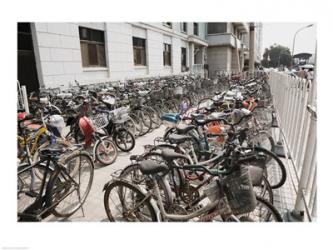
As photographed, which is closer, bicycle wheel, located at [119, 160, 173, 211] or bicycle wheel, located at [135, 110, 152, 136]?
bicycle wheel, located at [119, 160, 173, 211]

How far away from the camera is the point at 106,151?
404 cm

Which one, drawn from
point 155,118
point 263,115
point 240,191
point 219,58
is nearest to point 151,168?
point 240,191

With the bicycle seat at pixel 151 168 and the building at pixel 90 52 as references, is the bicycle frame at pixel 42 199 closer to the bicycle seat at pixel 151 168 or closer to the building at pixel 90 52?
the bicycle seat at pixel 151 168

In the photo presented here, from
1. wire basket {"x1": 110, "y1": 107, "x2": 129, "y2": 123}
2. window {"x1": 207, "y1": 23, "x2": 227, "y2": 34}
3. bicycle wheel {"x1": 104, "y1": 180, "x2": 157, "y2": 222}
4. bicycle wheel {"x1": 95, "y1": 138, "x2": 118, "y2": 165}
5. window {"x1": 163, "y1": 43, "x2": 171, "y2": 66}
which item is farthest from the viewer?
window {"x1": 207, "y1": 23, "x2": 227, "y2": 34}

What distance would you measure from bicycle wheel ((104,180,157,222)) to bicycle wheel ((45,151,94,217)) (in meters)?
0.48

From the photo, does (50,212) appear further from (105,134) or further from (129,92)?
(129,92)

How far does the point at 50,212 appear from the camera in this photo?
8.36ft

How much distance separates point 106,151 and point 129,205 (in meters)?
1.77

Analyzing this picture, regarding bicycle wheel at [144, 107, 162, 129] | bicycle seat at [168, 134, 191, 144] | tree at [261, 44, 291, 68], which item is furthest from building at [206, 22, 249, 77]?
tree at [261, 44, 291, 68]

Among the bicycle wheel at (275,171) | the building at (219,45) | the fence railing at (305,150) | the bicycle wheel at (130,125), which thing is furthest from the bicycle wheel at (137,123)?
the building at (219,45)

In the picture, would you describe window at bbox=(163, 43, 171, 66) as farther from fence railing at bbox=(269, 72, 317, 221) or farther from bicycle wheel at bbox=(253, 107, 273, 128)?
fence railing at bbox=(269, 72, 317, 221)

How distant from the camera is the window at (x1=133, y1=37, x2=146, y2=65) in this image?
36.5 ft

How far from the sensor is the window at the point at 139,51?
36.5ft
